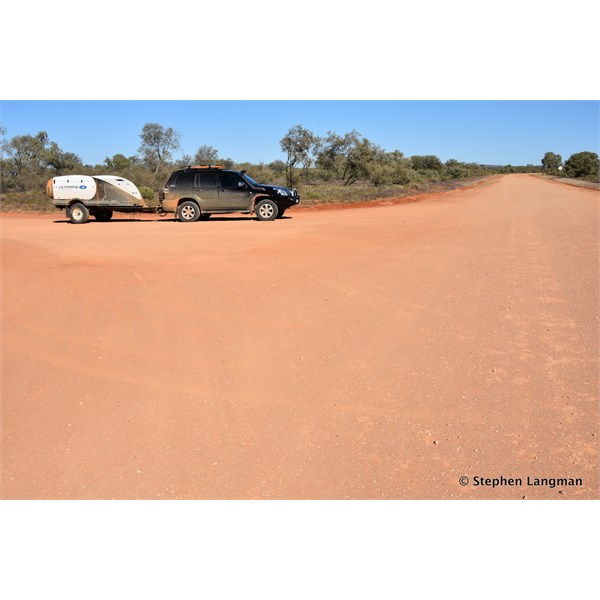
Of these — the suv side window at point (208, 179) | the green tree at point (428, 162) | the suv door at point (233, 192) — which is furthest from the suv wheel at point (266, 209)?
the green tree at point (428, 162)

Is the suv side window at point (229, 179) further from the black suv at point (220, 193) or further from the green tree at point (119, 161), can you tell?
the green tree at point (119, 161)

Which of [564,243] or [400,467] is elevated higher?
[564,243]

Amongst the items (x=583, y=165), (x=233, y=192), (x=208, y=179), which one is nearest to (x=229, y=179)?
(x=233, y=192)

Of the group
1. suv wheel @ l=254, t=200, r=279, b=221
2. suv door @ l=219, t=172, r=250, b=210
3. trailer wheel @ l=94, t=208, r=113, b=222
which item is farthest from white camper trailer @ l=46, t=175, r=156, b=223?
suv wheel @ l=254, t=200, r=279, b=221

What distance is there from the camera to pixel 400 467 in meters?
3.66

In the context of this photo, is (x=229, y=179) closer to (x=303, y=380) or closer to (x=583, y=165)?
(x=303, y=380)

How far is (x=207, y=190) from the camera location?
19000 mm

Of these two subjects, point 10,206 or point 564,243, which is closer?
point 564,243

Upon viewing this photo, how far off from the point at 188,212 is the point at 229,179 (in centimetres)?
183

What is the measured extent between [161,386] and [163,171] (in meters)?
38.9

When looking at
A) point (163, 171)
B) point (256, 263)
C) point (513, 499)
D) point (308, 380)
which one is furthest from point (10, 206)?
point (513, 499)

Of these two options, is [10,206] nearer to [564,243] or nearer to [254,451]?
[564,243]

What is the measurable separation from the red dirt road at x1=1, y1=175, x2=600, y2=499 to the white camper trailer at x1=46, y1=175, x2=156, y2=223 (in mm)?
11323

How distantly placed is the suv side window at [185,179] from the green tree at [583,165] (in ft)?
178
